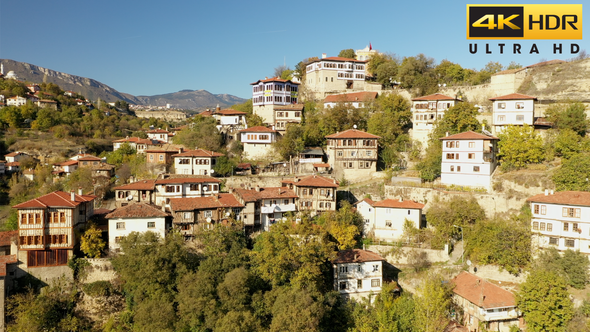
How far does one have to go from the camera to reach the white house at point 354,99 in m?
49.9

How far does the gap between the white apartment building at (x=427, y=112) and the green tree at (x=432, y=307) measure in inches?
795

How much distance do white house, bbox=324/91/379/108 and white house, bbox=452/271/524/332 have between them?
86.0 feet

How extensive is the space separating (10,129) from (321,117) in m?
48.0

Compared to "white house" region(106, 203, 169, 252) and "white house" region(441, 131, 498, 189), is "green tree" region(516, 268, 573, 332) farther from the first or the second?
"white house" region(106, 203, 169, 252)

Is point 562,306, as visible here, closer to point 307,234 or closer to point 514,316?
point 514,316

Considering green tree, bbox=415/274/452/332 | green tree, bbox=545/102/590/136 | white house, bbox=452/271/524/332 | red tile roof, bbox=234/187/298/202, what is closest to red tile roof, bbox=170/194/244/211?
red tile roof, bbox=234/187/298/202

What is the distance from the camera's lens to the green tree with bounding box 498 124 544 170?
34.4m

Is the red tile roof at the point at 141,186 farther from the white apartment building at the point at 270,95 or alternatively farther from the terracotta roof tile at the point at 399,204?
the white apartment building at the point at 270,95

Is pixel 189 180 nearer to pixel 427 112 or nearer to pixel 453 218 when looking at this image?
pixel 453 218

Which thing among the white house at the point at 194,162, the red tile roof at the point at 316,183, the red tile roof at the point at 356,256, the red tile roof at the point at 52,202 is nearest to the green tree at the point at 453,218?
the red tile roof at the point at 356,256

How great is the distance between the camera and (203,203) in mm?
33812

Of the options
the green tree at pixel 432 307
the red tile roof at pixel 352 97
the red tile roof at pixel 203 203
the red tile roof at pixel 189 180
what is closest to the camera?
the green tree at pixel 432 307

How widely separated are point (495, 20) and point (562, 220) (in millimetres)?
15247

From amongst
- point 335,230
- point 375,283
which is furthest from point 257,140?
point 375,283
